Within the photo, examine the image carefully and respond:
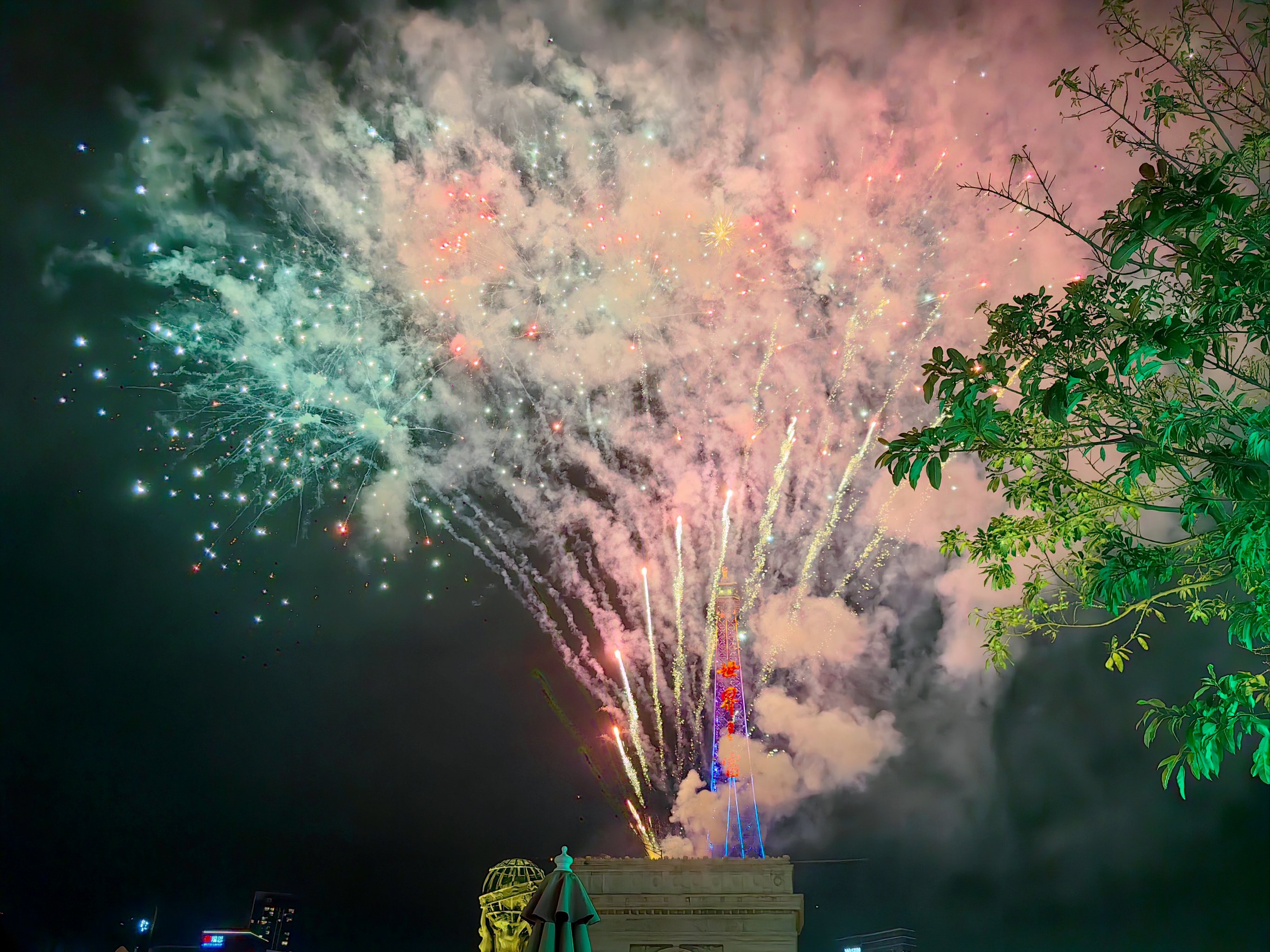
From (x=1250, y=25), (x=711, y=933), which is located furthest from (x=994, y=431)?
(x=711, y=933)

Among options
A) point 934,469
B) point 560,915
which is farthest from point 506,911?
point 934,469

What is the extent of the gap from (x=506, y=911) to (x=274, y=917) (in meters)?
82.3

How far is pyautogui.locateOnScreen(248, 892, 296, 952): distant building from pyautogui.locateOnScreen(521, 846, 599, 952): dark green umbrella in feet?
274

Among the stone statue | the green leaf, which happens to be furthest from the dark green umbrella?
the stone statue

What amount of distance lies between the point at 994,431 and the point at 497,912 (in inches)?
816

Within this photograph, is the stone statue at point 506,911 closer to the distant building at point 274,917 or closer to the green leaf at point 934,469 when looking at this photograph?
the green leaf at point 934,469

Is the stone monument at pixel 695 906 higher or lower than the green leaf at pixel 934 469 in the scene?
lower

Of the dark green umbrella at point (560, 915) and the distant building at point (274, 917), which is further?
the distant building at point (274, 917)

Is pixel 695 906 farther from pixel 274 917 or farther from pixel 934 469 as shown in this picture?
pixel 274 917

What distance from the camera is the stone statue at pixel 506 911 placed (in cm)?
2044

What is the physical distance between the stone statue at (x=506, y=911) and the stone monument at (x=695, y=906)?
1.66 metres

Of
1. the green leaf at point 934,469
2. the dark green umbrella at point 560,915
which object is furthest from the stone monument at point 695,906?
the green leaf at point 934,469

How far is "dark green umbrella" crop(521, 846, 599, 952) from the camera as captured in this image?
9625mm

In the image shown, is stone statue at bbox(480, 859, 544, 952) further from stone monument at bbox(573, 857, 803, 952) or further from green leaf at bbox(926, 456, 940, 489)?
green leaf at bbox(926, 456, 940, 489)
